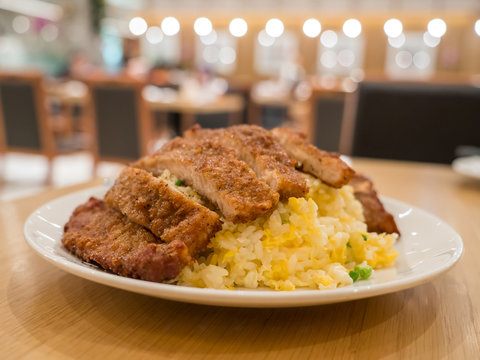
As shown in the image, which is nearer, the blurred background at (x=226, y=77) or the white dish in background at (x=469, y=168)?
the white dish in background at (x=469, y=168)

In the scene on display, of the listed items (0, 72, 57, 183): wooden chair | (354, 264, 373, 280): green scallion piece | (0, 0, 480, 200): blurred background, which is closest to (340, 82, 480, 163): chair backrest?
(0, 0, 480, 200): blurred background

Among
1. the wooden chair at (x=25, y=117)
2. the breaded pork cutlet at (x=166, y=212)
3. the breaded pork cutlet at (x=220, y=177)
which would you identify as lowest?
the wooden chair at (x=25, y=117)

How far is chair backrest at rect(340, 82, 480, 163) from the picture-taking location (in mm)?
3057

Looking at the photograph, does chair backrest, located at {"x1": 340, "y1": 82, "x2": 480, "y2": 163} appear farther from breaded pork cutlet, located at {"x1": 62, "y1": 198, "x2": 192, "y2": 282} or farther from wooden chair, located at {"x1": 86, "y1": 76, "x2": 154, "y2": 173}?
wooden chair, located at {"x1": 86, "y1": 76, "x2": 154, "y2": 173}

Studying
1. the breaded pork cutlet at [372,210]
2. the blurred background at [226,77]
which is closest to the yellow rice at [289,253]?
the breaded pork cutlet at [372,210]

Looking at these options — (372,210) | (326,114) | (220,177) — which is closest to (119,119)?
(326,114)

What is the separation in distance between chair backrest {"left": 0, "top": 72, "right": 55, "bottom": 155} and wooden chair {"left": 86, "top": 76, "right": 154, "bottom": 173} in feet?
1.87

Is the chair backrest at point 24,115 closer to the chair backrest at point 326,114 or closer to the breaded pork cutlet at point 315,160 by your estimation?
the chair backrest at point 326,114

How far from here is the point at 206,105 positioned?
5.60 metres

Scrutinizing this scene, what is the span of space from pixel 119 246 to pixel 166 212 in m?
0.11

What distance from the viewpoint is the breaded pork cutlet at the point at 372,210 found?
1.14m

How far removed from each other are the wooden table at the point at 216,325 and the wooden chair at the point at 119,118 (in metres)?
4.22

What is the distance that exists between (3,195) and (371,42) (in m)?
12.8

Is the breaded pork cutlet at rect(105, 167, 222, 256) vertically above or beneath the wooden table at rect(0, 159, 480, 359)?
above
